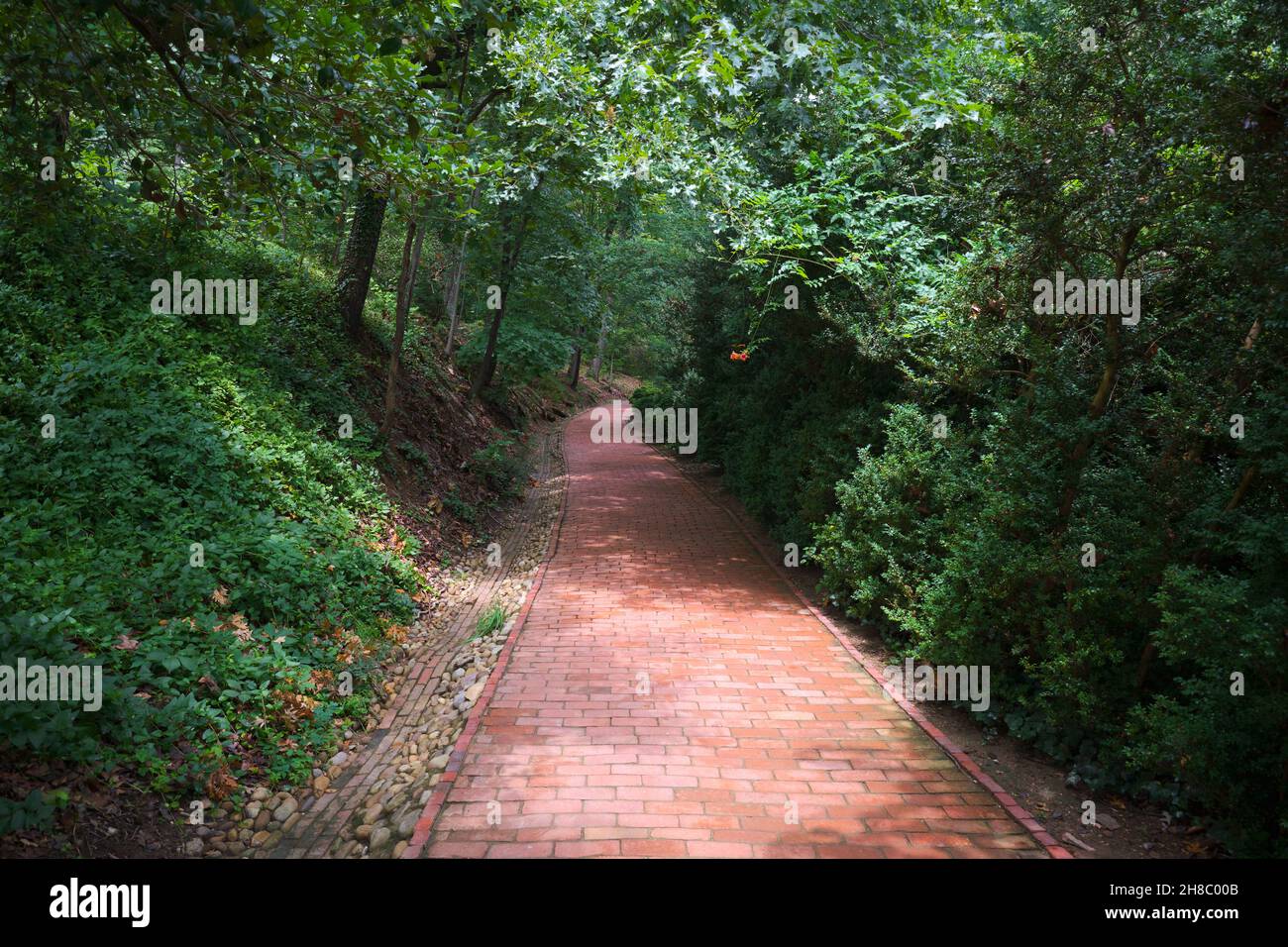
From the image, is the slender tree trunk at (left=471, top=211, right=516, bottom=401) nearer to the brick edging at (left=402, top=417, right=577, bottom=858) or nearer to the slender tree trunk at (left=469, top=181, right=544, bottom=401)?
the slender tree trunk at (left=469, top=181, right=544, bottom=401)

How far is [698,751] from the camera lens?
16.3 feet

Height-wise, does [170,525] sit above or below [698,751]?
above

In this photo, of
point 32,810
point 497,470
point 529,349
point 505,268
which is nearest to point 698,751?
point 32,810

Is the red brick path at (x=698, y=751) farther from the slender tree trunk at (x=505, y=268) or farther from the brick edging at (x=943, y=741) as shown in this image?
the slender tree trunk at (x=505, y=268)

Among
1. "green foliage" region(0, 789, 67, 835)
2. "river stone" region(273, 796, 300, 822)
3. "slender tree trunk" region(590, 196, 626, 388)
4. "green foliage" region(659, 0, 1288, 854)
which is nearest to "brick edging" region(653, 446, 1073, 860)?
"green foliage" region(659, 0, 1288, 854)

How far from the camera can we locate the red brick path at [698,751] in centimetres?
399

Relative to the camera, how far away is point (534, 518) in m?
13.6

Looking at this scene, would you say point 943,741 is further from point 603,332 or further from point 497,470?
point 603,332

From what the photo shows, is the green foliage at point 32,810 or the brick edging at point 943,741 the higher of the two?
the green foliage at point 32,810

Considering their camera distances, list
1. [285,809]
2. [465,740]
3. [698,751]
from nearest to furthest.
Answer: [285,809]
[698,751]
[465,740]

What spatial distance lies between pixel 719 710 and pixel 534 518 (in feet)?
27.6

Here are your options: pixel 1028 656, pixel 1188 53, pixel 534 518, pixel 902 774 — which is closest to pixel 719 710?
pixel 902 774

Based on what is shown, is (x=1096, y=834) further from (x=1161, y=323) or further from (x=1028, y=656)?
(x=1161, y=323)

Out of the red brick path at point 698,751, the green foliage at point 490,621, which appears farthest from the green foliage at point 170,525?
the red brick path at point 698,751
